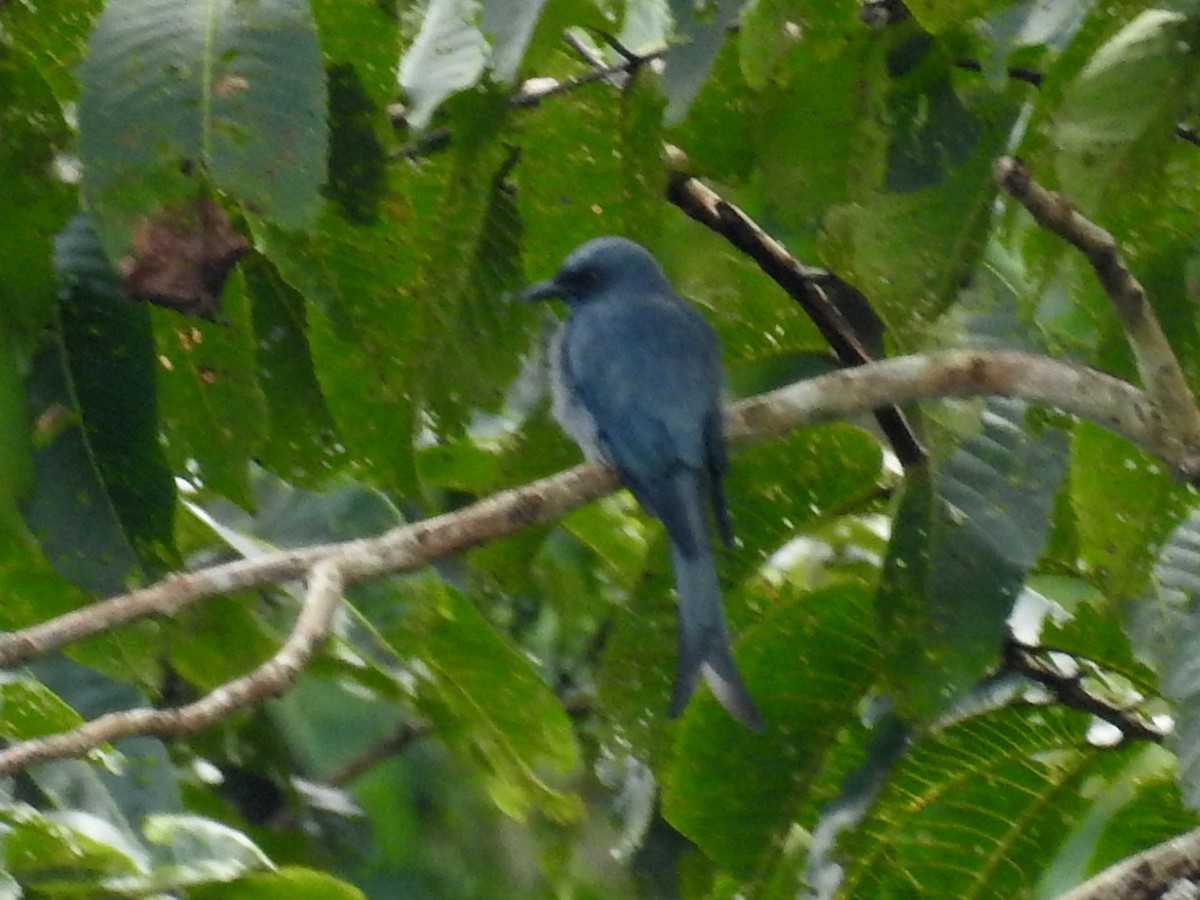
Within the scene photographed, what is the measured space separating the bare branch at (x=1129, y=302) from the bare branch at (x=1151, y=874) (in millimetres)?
429

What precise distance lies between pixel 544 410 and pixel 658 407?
0.21 metres

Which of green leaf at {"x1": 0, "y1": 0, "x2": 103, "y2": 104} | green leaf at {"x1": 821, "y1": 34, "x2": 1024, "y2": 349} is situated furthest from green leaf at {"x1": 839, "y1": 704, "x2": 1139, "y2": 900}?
green leaf at {"x1": 0, "y1": 0, "x2": 103, "y2": 104}

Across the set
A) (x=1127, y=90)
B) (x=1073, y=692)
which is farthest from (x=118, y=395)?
(x=1073, y=692)

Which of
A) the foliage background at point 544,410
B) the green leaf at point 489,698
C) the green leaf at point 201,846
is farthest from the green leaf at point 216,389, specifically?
the green leaf at point 489,698

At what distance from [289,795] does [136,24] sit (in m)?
2.30

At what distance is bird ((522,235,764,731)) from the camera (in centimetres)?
217

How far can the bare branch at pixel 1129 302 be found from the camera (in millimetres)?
1775

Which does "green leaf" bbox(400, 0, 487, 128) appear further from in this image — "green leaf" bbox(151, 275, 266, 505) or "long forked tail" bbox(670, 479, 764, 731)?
"long forked tail" bbox(670, 479, 764, 731)

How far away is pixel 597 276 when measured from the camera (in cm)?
306

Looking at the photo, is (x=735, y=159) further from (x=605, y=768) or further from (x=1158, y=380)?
(x=605, y=768)

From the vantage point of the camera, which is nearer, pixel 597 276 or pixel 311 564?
pixel 311 564

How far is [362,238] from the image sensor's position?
1742 millimetres

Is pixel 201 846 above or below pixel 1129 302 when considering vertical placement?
below

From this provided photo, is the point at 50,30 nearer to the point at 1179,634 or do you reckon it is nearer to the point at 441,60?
the point at 441,60
